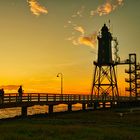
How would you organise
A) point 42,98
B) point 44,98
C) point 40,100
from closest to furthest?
point 40,100
point 42,98
point 44,98

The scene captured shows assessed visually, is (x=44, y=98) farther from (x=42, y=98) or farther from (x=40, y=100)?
(x=40, y=100)

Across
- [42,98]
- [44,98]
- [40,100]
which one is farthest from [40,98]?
[44,98]

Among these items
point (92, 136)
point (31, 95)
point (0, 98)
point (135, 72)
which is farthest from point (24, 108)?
point (135, 72)

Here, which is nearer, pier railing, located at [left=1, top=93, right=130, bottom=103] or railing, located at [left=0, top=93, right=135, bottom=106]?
railing, located at [left=0, top=93, right=135, bottom=106]

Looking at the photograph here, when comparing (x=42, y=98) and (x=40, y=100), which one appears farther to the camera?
(x=42, y=98)

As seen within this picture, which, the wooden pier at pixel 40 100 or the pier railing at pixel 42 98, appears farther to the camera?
the pier railing at pixel 42 98

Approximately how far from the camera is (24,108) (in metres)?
47.7

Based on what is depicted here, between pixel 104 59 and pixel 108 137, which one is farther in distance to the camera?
pixel 104 59

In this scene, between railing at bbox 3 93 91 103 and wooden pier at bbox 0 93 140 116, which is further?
railing at bbox 3 93 91 103

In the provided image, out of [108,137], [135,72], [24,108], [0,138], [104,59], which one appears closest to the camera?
[0,138]

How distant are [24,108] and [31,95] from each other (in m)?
1.72

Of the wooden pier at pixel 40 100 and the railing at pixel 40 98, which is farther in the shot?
the railing at pixel 40 98

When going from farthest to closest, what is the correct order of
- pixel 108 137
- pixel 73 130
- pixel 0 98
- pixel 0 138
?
pixel 0 98 < pixel 73 130 < pixel 108 137 < pixel 0 138

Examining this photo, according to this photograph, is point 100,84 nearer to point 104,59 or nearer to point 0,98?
point 104,59
